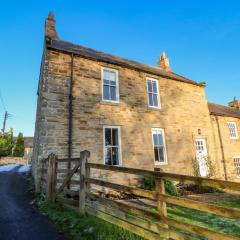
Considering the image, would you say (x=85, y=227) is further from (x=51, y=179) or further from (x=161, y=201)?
(x=51, y=179)

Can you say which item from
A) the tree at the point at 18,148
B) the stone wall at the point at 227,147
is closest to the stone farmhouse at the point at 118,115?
the stone wall at the point at 227,147

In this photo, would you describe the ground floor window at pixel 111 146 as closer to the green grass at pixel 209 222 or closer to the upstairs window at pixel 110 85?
the upstairs window at pixel 110 85

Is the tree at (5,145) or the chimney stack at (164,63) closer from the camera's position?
the chimney stack at (164,63)

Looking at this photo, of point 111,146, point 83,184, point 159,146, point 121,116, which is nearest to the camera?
point 83,184

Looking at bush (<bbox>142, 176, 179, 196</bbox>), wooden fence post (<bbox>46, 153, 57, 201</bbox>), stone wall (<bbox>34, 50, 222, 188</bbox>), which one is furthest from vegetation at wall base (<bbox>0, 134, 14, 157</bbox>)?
wooden fence post (<bbox>46, 153, 57, 201</bbox>)

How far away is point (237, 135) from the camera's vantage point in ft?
64.7

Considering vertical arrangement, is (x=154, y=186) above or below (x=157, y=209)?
below

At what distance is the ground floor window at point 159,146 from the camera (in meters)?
12.4

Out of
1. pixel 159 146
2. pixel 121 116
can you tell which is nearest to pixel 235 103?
pixel 159 146

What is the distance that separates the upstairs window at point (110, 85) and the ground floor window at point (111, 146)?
1.78 meters

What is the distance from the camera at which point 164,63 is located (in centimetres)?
1967

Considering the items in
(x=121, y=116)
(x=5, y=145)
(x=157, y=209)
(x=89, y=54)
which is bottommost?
(x=157, y=209)

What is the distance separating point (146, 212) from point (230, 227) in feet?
11.9

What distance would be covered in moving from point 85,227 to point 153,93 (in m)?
10.4
